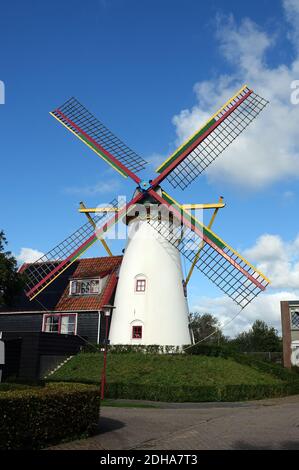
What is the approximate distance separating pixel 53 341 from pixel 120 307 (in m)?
4.84

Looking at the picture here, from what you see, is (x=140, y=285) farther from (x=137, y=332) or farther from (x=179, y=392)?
(x=179, y=392)

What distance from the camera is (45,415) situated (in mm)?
10133

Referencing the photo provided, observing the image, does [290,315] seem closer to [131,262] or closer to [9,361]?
[131,262]

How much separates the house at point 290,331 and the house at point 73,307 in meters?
17.2

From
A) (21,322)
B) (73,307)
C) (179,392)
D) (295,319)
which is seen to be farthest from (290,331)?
(21,322)

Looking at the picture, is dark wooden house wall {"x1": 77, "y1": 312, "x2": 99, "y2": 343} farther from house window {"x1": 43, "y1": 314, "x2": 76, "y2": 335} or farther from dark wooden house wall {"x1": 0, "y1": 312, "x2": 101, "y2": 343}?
house window {"x1": 43, "y1": 314, "x2": 76, "y2": 335}

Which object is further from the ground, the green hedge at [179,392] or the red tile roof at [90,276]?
the red tile roof at [90,276]

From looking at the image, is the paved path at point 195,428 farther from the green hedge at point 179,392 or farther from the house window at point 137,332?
the house window at point 137,332

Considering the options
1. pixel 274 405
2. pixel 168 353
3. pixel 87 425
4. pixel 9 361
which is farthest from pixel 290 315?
pixel 87 425

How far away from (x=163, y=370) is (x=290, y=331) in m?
20.1

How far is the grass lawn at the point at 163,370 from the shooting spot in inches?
942

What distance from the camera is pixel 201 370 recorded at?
25.3 meters

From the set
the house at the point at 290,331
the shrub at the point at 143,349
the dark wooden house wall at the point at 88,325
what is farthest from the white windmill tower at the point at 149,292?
the house at the point at 290,331
